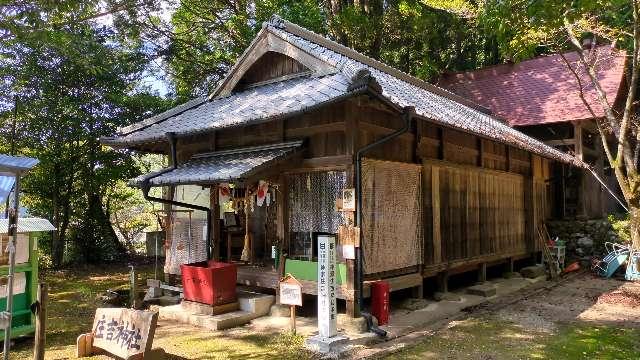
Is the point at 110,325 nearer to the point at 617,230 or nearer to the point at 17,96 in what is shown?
the point at 17,96

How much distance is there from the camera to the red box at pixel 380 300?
27.9 feet

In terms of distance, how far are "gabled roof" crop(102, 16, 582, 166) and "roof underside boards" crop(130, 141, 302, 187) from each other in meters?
0.71

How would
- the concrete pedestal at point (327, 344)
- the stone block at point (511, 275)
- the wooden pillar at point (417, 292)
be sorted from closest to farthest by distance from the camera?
1. the concrete pedestal at point (327, 344)
2. the wooden pillar at point (417, 292)
3. the stone block at point (511, 275)

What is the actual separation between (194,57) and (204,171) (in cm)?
1435

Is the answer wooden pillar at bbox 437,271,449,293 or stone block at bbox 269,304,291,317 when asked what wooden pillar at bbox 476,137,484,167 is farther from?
stone block at bbox 269,304,291,317

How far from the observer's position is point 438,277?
38.1 ft

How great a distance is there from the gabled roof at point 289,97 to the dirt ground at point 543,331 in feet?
13.1

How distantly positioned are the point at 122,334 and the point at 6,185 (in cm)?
249

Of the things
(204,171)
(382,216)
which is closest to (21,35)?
(204,171)

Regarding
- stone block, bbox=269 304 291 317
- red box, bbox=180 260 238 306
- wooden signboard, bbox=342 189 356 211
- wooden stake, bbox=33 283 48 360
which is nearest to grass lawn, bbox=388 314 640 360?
wooden signboard, bbox=342 189 356 211

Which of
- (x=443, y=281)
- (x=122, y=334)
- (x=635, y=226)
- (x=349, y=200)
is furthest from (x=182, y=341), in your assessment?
(x=635, y=226)

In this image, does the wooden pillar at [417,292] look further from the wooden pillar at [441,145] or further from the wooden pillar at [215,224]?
the wooden pillar at [215,224]

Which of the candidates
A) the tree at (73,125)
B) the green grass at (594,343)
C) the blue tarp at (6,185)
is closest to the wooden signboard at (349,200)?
the green grass at (594,343)

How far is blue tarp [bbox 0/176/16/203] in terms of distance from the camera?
5434mm
